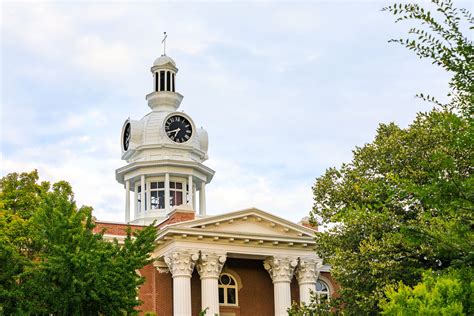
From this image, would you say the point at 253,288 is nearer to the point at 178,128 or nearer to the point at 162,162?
the point at 162,162

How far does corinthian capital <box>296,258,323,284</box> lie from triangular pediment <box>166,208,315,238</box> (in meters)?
1.31

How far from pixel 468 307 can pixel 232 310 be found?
24204 mm

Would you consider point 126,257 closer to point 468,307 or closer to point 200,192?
point 468,307

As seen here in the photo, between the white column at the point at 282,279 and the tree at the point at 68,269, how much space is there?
47.0 ft

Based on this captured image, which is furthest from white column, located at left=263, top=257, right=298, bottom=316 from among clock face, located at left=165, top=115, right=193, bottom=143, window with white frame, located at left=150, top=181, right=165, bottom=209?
clock face, located at left=165, top=115, right=193, bottom=143

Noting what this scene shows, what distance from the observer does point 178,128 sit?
49.5 m

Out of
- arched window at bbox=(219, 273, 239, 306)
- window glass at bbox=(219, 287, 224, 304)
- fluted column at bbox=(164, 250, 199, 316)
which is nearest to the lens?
fluted column at bbox=(164, 250, 199, 316)

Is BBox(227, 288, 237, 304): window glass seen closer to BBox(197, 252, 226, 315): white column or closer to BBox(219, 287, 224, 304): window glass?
BBox(219, 287, 224, 304): window glass

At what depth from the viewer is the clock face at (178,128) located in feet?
161

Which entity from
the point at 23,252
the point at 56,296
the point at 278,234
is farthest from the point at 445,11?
the point at 278,234

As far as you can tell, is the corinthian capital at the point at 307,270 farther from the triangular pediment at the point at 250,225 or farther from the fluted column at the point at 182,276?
the fluted column at the point at 182,276

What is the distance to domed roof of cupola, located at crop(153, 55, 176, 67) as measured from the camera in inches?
2071

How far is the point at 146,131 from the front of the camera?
163ft

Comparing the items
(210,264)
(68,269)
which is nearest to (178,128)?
(210,264)
